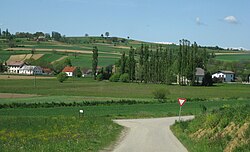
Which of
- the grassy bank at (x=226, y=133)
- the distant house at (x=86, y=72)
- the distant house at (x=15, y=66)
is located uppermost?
the distant house at (x=15, y=66)

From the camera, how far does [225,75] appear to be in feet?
552

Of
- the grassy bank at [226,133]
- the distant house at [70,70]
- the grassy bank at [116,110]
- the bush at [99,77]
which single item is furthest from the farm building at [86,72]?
the grassy bank at [226,133]

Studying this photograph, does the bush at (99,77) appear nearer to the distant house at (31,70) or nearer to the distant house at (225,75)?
the distant house at (31,70)

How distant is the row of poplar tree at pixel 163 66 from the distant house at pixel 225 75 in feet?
80.2

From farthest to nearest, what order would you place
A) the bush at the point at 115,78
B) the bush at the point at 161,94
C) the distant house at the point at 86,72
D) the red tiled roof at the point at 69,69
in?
the distant house at the point at 86,72 → the red tiled roof at the point at 69,69 → the bush at the point at 115,78 → the bush at the point at 161,94

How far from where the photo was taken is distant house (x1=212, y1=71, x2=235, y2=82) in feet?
548

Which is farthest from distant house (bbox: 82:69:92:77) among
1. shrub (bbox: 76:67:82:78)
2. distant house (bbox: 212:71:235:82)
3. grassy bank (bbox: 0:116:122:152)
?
grassy bank (bbox: 0:116:122:152)

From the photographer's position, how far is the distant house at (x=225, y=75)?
16700cm

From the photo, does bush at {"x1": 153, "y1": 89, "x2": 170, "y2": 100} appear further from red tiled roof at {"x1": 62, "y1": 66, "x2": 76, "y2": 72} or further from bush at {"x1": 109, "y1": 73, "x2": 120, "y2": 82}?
red tiled roof at {"x1": 62, "y1": 66, "x2": 76, "y2": 72}

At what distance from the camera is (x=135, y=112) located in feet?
197

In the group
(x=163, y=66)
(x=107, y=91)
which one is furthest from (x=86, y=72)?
(x=107, y=91)

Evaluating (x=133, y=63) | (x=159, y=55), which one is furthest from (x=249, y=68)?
(x=133, y=63)

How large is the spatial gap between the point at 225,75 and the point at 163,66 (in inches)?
1650

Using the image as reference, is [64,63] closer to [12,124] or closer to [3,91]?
[3,91]
